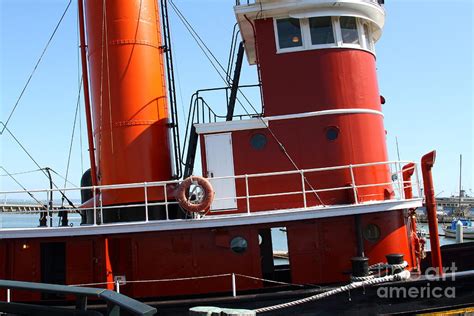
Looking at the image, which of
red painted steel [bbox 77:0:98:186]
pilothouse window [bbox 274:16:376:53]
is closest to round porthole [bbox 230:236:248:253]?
red painted steel [bbox 77:0:98:186]

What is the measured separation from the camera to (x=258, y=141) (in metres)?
9.04

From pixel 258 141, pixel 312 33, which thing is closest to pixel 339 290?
pixel 258 141

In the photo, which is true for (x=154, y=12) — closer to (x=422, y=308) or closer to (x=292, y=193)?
(x=292, y=193)

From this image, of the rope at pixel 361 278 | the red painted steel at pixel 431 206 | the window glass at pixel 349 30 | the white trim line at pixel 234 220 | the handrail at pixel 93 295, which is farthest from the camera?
the window glass at pixel 349 30

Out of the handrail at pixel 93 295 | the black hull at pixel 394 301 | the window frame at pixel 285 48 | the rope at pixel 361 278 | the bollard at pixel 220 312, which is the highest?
the window frame at pixel 285 48

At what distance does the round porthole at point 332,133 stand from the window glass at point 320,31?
174 centimetres

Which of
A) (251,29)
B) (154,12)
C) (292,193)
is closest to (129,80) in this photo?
(154,12)

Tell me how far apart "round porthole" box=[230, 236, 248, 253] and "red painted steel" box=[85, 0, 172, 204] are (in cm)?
188

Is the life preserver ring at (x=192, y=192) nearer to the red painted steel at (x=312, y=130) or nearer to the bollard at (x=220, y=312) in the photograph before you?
the red painted steel at (x=312, y=130)

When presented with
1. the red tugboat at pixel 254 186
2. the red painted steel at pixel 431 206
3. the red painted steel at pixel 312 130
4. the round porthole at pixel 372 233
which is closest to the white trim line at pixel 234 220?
the red tugboat at pixel 254 186

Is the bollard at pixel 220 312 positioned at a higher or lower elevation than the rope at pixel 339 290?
→ higher

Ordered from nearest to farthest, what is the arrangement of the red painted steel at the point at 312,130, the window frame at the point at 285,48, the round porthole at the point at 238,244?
the round porthole at the point at 238,244, the red painted steel at the point at 312,130, the window frame at the point at 285,48

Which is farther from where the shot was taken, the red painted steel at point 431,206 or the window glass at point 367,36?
the window glass at point 367,36

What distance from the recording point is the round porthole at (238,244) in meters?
8.26
